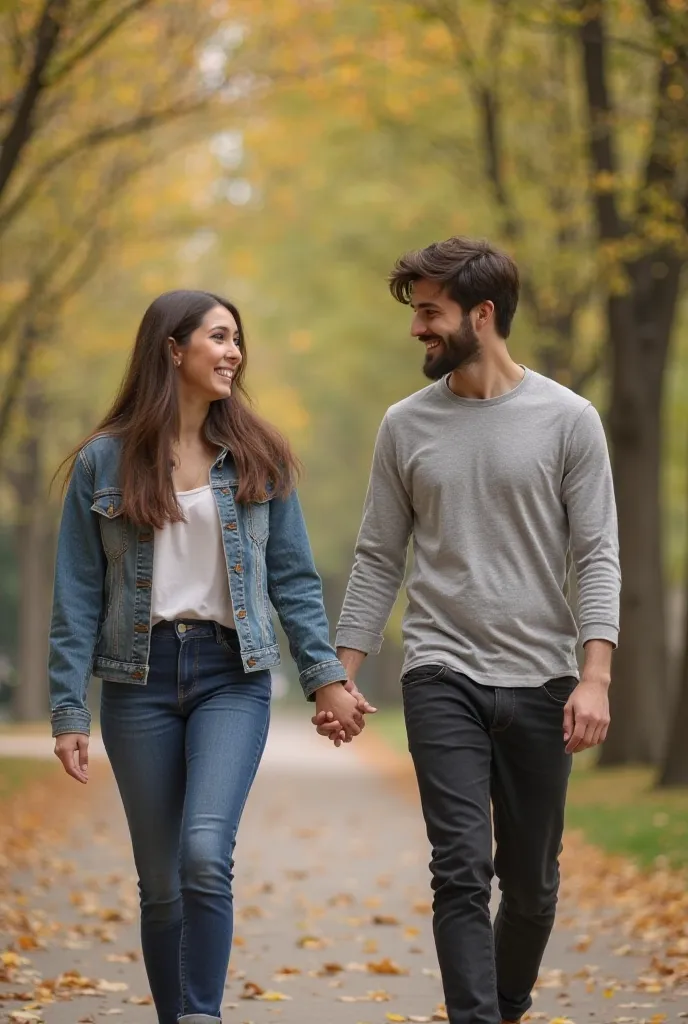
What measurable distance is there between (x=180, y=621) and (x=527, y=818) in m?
1.21

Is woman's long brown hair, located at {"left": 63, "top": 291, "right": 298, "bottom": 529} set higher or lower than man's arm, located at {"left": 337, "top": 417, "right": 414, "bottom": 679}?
higher

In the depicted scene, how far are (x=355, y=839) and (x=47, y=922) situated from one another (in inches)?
218

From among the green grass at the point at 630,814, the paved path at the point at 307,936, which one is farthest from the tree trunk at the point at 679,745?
the paved path at the point at 307,936

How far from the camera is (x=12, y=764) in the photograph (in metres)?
21.1

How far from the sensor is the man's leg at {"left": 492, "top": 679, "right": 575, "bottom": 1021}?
205 inches

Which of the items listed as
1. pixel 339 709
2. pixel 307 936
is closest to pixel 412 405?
pixel 339 709

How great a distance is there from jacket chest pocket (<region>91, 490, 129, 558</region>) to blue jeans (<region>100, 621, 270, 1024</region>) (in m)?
0.28

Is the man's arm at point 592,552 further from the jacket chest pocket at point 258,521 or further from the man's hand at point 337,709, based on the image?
the jacket chest pocket at point 258,521

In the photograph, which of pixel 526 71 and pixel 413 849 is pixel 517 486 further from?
pixel 526 71

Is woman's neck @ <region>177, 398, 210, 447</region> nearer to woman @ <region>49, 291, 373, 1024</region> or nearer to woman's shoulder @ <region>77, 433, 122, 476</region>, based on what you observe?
woman @ <region>49, 291, 373, 1024</region>

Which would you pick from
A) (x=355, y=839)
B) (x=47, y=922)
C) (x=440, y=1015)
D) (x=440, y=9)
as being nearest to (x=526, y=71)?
(x=440, y=9)

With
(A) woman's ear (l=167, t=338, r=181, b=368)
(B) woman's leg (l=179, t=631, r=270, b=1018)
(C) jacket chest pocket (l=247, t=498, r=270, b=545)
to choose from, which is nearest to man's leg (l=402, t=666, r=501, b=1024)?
(B) woman's leg (l=179, t=631, r=270, b=1018)

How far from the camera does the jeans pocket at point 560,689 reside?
5.23 metres

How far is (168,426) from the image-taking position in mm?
5410
